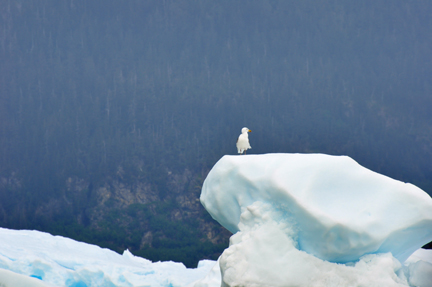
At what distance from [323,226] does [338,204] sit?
1.40 ft

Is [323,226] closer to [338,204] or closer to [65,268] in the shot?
[338,204]

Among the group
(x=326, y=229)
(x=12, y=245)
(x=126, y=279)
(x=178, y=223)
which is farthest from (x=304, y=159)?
(x=178, y=223)

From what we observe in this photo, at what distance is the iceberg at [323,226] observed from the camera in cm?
527

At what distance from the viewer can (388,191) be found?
5.61m

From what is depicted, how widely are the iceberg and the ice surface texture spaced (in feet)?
0.04

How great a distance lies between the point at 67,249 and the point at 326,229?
35.4ft

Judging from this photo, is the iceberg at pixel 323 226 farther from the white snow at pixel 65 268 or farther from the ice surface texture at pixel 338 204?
the white snow at pixel 65 268

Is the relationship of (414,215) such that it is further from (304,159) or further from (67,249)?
(67,249)

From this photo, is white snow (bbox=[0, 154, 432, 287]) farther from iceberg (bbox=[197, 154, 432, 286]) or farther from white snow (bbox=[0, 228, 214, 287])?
white snow (bbox=[0, 228, 214, 287])

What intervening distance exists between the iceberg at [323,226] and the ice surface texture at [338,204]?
0.01m

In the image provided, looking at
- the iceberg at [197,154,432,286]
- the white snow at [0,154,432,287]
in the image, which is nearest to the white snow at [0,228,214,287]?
the white snow at [0,154,432,287]

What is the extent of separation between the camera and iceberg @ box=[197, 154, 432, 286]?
527cm

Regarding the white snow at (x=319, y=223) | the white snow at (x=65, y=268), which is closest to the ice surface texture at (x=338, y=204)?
Answer: the white snow at (x=319, y=223)

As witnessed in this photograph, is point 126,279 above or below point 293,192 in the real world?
below
